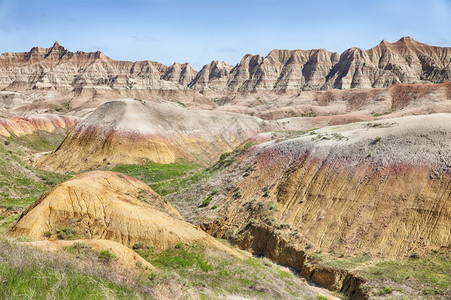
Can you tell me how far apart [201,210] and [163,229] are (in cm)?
1270

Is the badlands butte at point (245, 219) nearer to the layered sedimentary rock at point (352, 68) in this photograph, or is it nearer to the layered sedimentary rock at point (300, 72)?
the layered sedimentary rock at point (300, 72)

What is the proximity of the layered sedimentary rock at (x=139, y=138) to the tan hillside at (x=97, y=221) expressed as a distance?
108ft

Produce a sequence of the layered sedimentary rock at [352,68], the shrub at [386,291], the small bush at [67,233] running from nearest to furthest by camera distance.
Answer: the shrub at [386,291] < the small bush at [67,233] < the layered sedimentary rock at [352,68]

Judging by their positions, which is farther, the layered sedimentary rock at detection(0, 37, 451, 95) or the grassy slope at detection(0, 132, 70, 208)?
the layered sedimentary rock at detection(0, 37, 451, 95)

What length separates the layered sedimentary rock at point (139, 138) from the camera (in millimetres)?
53719

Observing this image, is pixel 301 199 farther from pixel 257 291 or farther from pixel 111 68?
pixel 111 68

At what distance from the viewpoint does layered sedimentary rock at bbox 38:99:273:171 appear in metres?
53.7

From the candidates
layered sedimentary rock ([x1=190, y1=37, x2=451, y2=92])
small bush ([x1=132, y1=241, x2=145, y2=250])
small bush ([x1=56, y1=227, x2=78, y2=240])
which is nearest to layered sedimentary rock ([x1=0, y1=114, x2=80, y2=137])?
small bush ([x1=56, y1=227, x2=78, y2=240])

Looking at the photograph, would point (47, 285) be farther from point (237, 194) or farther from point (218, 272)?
point (237, 194)

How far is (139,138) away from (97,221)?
38.1 m

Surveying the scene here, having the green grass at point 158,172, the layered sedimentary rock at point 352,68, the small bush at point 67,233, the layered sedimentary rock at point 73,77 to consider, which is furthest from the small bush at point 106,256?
the layered sedimentary rock at point 352,68

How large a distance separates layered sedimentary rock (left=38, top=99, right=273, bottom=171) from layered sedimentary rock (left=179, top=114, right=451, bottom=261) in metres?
23.9

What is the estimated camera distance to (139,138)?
55812mm

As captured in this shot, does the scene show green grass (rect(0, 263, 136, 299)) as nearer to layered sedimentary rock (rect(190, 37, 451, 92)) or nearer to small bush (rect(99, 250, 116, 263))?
small bush (rect(99, 250, 116, 263))
